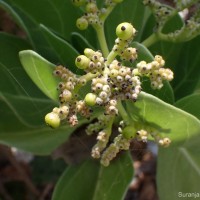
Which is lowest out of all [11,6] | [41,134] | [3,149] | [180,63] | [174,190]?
[3,149]

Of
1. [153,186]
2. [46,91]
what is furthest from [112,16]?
[153,186]

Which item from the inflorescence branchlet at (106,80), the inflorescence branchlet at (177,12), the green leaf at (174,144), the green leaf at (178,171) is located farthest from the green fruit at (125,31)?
the green leaf at (178,171)

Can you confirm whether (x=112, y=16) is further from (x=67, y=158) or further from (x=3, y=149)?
(x=3, y=149)

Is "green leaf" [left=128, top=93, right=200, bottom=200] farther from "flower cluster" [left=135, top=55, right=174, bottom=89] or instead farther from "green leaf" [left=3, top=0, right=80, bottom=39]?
"green leaf" [left=3, top=0, right=80, bottom=39]

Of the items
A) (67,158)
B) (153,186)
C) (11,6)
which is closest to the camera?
(11,6)

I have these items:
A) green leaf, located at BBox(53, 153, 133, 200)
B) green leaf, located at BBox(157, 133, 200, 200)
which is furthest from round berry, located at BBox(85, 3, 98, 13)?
green leaf, located at BBox(53, 153, 133, 200)

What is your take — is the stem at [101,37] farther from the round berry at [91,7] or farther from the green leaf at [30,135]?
the green leaf at [30,135]

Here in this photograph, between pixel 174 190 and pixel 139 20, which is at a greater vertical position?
pixel 139 20

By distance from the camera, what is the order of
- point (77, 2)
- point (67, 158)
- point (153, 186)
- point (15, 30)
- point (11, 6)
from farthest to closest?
1. point (153, 186)
2. point (15, 30)
3. point (67, 158)
4. point (11, 6)
5. point (77, 2)
